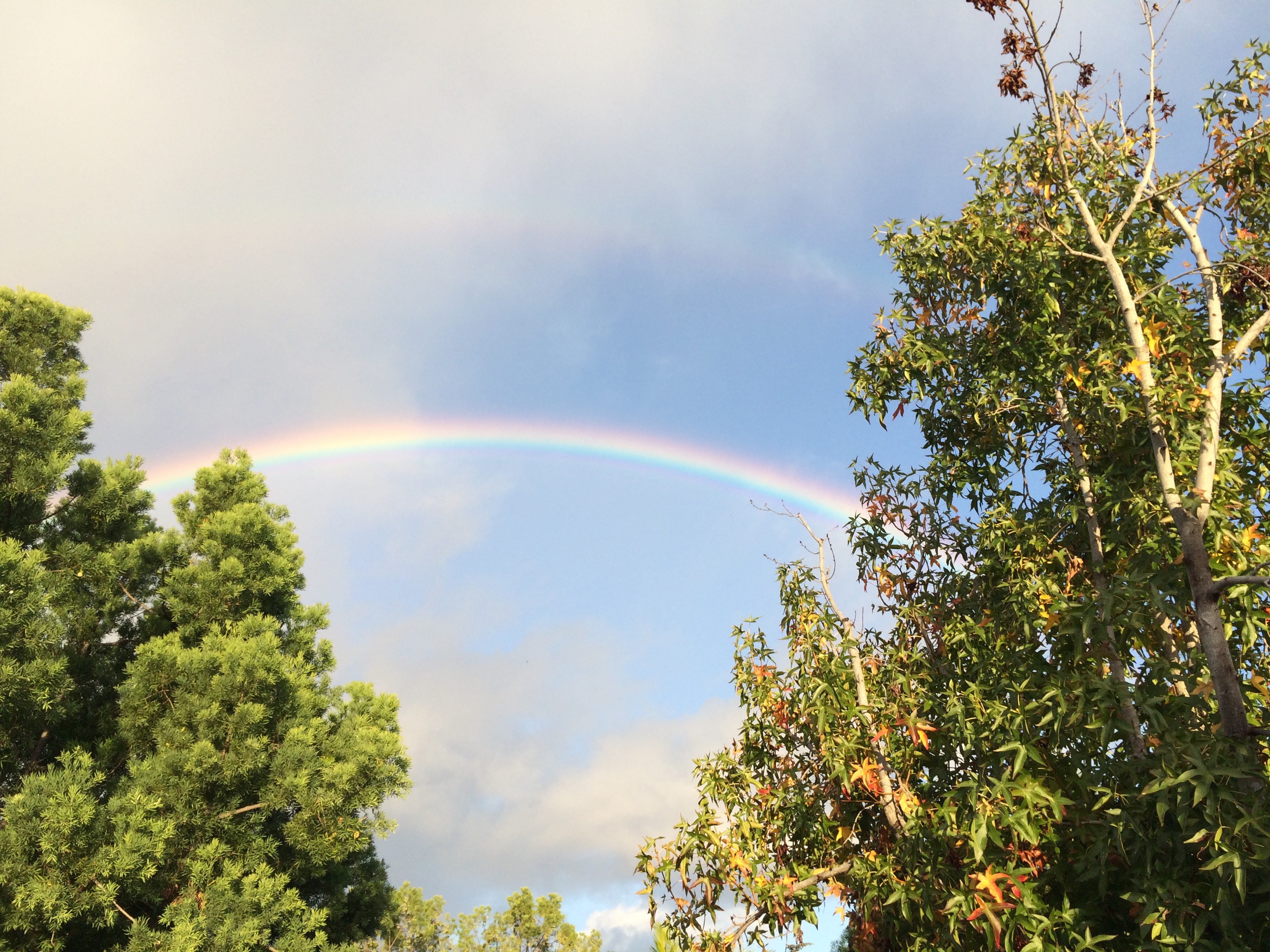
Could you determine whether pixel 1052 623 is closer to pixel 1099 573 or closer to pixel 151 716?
pixel 1099 573

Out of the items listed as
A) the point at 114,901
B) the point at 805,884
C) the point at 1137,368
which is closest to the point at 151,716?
the point at 114,901

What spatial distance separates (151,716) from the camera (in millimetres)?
11391

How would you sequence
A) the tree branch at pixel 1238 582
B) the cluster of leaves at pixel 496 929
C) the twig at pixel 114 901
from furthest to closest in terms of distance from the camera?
the cluster of leaves at pixel 496 929 < the twig at pixel 114 901 < the tree branch at pixel 1238 582

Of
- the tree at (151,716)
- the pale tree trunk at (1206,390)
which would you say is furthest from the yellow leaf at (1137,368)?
the tree at (151,716)

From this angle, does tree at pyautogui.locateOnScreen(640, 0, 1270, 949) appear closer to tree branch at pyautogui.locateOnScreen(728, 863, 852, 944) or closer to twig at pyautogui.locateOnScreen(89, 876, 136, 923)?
tree branch at pyautogui.locateOnScreen(728, 863, 852, 944)

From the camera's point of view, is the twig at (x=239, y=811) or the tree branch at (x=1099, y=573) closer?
the tree branch at (x=1099, y=573)

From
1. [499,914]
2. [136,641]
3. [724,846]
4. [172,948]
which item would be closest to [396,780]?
[172,948]

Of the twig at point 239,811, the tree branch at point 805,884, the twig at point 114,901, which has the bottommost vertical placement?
the tree branch at point 805,884

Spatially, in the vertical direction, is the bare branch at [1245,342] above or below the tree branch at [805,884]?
above

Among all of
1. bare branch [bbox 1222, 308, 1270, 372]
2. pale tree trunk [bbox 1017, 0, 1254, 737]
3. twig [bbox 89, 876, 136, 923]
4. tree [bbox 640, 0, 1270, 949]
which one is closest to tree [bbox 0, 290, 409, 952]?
twig [bbox 89, 876, 136, 923]

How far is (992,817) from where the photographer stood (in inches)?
187

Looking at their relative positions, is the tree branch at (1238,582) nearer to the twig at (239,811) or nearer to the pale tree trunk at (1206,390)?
the pale tree trunk at (1206,390)

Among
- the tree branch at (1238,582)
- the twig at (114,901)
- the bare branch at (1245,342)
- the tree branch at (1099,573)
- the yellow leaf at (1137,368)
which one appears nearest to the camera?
the tree branch at (1238,582)

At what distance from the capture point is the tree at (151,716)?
31.8ft
